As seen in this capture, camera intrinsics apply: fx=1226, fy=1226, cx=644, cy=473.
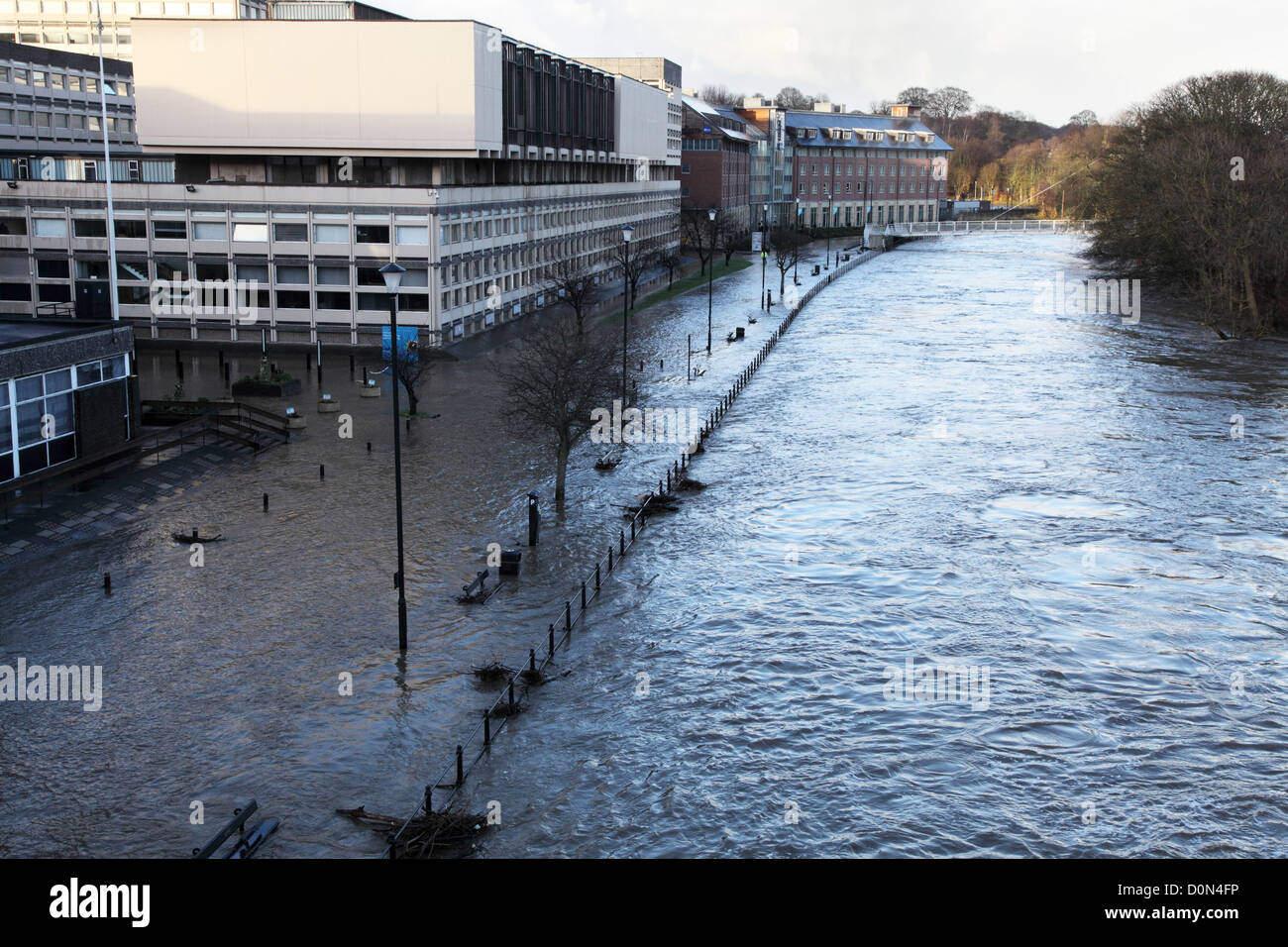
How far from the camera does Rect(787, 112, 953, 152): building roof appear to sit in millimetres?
162250

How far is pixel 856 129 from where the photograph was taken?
169 m

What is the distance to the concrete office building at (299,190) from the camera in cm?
5616

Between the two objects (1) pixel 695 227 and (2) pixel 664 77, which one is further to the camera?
(2) pixel 664 77

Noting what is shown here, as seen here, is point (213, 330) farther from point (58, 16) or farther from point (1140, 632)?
point (58, 16)

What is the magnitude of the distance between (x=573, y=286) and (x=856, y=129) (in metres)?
118

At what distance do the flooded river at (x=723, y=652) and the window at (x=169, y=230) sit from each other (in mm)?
19219

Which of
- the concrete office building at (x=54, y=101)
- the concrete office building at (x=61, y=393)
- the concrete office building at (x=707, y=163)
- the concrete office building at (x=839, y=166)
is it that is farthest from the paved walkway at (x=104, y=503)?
the concrete office building at (x=839, y=166)

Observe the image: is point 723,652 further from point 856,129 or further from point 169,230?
point 856,129

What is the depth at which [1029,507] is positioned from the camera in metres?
33.3

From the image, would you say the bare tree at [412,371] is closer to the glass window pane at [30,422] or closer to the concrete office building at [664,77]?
the glass window pane at [30,422]

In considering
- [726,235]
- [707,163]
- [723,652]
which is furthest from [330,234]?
[707,163]

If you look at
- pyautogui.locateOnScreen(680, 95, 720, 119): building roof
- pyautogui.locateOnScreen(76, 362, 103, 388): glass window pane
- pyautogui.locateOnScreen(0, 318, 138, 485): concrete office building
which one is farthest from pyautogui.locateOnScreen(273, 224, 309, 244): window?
pyautogui.locateOnScreen(680, 95, 720, 119): building roof

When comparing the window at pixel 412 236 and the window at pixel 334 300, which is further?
the window at pixel 334 300
